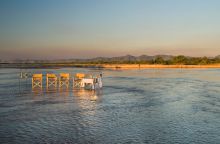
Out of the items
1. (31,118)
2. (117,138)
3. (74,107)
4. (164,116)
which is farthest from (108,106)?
(117,138)

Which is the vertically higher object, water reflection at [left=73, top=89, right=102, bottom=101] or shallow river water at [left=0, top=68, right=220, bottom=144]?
water reflection at [left=73, top=89, right=102, bottom=101]

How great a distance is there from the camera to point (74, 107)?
60.3ft

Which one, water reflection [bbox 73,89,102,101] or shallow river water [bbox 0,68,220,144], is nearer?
shallow river water [bbox 0,68,220,144]

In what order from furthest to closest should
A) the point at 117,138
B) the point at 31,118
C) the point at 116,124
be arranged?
the point at 31,118 < the point at 116,124 < the point at 117,138

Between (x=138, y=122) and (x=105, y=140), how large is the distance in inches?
140

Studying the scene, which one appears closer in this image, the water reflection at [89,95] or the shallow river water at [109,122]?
the shallow river water at [109,122]

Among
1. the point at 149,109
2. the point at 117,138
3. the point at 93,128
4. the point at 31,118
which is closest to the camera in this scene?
the point at 117,138

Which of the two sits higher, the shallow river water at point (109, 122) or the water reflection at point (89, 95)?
the water reflection at point (89, 95)

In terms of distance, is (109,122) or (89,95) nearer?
(109,122)

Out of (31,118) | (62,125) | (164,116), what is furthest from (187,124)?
(31,118)

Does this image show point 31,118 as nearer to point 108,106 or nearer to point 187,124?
point 108,106

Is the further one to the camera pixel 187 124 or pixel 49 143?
pixel 187 124

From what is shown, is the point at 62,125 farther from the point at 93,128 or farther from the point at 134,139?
the point at 134,139

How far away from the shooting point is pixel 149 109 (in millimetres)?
17828
